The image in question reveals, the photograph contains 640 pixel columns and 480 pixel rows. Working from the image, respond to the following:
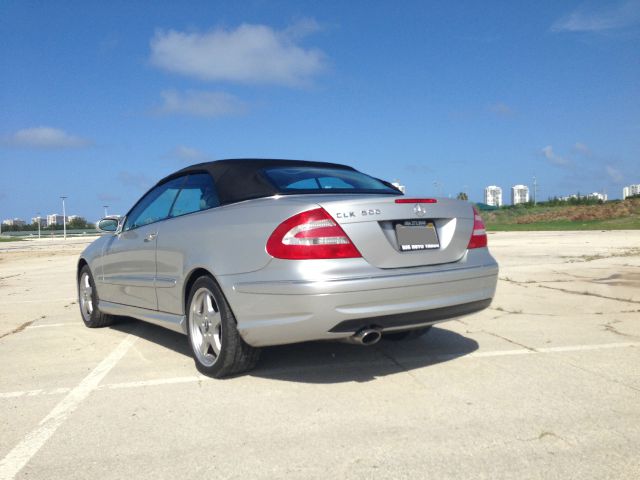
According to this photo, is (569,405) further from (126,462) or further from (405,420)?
(126,462)

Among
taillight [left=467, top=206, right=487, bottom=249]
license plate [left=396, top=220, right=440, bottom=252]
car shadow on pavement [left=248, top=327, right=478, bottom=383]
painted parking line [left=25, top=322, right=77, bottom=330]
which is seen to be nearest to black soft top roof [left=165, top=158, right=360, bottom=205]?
license plate [left=396, top=220, right=440, bottom=252]

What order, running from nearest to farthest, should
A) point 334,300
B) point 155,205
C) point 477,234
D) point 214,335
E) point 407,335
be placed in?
point 334,300
point 214,335
point 477,234
point 407,335
point 155,205

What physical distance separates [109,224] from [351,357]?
3080 mm

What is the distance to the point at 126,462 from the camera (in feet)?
8.68

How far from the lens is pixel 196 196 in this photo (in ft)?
15.1

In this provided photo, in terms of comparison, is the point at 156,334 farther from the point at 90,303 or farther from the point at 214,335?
the point at 214,335

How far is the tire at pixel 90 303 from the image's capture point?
20.2 ft

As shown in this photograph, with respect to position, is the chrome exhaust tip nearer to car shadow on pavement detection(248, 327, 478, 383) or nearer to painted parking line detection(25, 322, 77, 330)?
car shadow on pavement detection(248, 327, 478, 383)

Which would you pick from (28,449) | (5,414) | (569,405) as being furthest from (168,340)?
(569,405)

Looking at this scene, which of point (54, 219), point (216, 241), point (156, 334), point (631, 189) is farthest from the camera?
point (54, 219)

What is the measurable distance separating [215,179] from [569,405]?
285 centimetres

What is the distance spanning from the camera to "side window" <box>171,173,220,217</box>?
4.39 metres

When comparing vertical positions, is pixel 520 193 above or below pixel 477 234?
above

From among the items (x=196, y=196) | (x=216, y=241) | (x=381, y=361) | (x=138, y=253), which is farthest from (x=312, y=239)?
(x=138, y=253)
